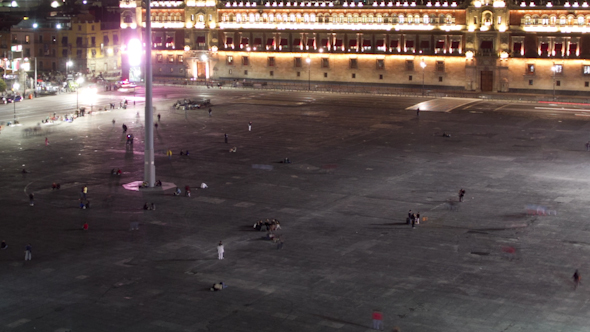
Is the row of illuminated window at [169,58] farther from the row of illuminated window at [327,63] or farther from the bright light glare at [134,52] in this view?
the row of illuminated window at [327,63]

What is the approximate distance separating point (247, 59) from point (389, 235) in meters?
121

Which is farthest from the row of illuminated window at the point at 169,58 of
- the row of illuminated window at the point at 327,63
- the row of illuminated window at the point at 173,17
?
the row of illuminated window at the point at 327,63

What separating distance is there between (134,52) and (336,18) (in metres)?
42.9

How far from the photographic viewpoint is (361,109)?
133125 mm

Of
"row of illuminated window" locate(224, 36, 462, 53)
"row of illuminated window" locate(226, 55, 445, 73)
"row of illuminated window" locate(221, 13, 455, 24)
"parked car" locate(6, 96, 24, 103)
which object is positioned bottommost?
"parked car" locate(6, 96, 24, 103)

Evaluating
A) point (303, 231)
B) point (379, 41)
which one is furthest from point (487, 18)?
point (303, 231)

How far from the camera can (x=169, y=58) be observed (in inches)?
7298

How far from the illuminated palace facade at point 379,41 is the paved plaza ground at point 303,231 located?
137ft

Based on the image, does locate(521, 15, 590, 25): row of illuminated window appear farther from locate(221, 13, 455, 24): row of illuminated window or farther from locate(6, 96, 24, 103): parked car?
locate(6, 96, 24, 103): parked car

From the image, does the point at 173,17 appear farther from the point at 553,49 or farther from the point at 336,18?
the point at 553,49

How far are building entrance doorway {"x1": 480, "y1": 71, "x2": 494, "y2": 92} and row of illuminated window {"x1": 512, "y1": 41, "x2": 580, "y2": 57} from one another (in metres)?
6.20

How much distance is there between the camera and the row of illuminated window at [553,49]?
148500mm

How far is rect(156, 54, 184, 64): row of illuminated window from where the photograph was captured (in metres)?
185

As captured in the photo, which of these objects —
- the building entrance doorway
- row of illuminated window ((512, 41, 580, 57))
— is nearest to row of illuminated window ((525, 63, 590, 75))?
row of illuminated window ((512, 41, 580, 57))
